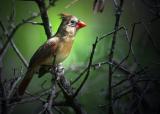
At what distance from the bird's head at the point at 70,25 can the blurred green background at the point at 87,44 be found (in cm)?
74

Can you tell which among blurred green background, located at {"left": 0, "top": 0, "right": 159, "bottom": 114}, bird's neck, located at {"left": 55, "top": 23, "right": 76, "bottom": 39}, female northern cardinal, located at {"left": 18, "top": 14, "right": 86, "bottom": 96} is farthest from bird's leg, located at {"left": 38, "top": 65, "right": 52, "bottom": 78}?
blurred green background, located at {"left": 0, "top": 0, "right": 159, "bottom": 114}

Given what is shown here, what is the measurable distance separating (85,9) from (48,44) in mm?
1119

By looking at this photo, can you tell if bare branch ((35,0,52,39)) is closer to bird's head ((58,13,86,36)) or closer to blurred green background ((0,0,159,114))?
bird's head ((58,13,86,36))

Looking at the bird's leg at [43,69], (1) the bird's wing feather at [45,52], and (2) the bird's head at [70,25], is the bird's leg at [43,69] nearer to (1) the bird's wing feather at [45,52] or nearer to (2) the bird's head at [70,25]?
(1) the bird's wing feather at [45,52]

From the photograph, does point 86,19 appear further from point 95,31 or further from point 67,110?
point 67,110

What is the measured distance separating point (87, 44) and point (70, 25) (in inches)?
36.1

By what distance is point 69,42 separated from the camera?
183cm

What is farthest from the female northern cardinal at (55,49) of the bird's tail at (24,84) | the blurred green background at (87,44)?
the blurred green background at (87,44)

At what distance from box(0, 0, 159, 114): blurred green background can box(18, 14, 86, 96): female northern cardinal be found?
744 millimetres

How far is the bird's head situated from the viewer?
1830mm

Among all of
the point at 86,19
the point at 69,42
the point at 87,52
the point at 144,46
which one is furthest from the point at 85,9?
the point at 69,42

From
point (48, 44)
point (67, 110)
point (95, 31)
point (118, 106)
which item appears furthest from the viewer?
point (95, 31)

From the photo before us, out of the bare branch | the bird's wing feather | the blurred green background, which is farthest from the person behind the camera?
the blurred green background

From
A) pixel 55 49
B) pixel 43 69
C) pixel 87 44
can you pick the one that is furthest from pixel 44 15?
pixel 87 44
